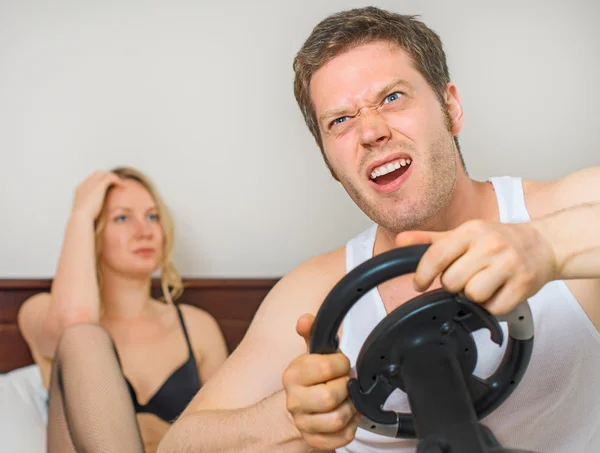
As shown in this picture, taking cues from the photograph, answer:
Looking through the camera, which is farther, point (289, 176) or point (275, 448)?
point (289, 176)

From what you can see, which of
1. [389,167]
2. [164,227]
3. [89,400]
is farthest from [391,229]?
[164,227]

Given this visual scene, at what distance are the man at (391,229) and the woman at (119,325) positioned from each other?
625 millimetres

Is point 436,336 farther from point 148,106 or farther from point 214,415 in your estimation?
point 148,106

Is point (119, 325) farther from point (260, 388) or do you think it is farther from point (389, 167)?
→ point (389, 167)

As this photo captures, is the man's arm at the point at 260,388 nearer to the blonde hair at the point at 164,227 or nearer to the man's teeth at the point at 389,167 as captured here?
the man's teeth at the point at 389,167

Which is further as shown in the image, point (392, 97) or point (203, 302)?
point (203, 302)

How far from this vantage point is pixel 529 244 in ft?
2.36

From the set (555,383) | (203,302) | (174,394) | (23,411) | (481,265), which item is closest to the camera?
(481,265)

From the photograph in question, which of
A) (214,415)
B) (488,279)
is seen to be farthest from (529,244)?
(214,415)

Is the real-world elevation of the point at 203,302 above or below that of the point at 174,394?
above

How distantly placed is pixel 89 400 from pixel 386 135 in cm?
109

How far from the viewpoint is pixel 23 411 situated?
1850 mm

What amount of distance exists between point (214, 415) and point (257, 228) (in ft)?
4.16

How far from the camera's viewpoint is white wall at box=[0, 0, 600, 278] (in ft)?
7.65
